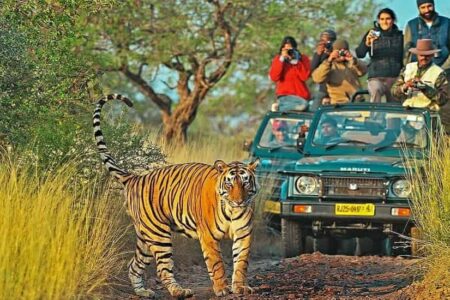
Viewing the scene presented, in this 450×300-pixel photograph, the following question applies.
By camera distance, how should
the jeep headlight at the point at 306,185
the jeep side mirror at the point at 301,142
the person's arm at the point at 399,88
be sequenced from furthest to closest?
1. the person's arm at the point at 399,88
2. the jeep side mirror at the point at 301,142
3. the jeep headlight at the point at 306,185

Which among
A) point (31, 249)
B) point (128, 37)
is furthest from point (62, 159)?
point (128, 37)

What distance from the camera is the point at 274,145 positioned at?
16.5 metres

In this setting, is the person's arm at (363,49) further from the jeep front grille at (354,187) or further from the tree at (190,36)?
the tree at (190,36)

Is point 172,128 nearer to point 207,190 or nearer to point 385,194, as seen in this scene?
point 385,194

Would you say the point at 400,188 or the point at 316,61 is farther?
the point at 316,61

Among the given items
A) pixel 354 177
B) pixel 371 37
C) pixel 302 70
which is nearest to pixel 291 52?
pixel 302 70

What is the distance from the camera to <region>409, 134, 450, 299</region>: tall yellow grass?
390 inches

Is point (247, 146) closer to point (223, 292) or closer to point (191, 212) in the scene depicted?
point (191, 212)

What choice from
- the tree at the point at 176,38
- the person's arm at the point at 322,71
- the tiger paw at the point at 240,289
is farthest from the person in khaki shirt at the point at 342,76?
the tiger paw at the point at 240,289

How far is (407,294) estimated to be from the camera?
33.2ft

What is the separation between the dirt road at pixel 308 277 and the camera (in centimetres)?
1059

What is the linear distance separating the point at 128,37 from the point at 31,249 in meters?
15.6

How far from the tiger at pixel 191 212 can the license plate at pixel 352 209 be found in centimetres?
276

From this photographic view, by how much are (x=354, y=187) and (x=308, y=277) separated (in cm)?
184
